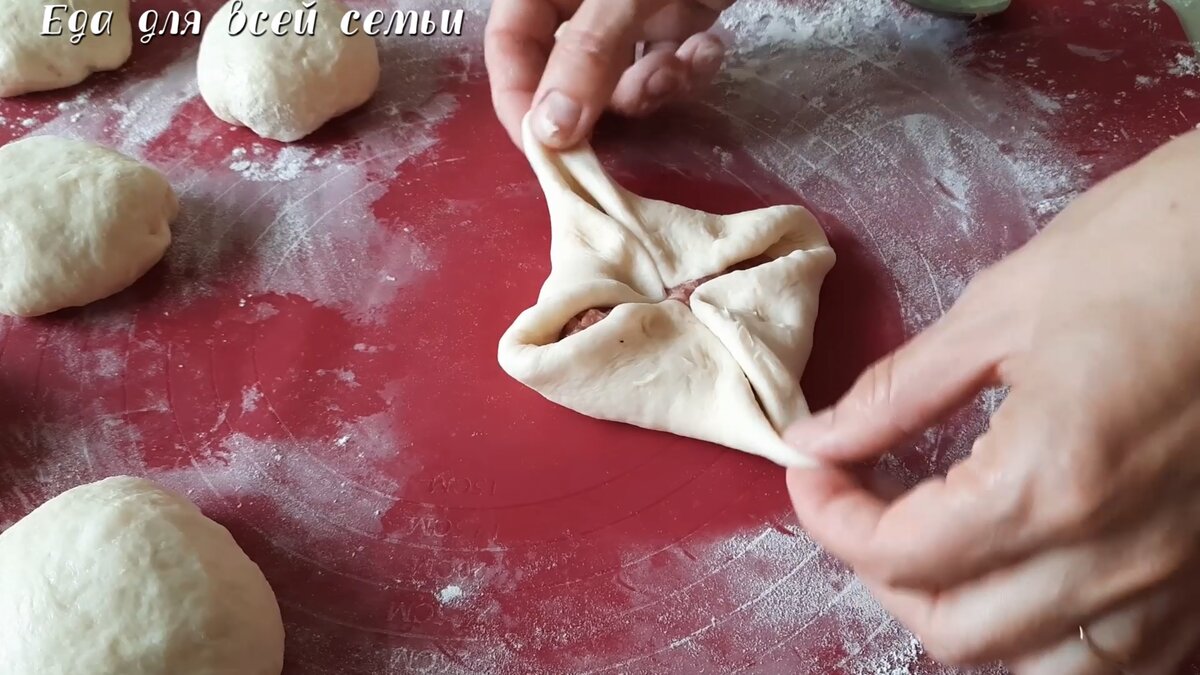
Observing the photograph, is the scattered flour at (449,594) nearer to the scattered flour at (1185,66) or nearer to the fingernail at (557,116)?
the fingernail at (557,116)

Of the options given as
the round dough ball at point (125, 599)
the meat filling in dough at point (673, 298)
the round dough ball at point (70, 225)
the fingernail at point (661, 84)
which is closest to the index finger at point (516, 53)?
the fingernail at point (661, 84)

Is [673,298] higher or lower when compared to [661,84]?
lower

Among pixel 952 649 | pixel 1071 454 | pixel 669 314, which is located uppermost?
pixel 1071 454

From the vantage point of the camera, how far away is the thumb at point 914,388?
0.86 meters

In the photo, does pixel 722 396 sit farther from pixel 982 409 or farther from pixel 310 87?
pixel 310 87

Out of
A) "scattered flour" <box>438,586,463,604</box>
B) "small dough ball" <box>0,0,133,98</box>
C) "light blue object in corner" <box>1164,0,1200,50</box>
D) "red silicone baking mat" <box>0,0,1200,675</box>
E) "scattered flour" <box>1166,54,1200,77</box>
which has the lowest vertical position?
"scattered flour" <box>438,586,463,604</box>

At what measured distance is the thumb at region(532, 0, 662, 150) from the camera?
1.51 metres

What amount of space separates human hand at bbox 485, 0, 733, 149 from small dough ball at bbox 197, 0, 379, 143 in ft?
0.90

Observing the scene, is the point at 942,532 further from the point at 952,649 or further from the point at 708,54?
the point at 708,54

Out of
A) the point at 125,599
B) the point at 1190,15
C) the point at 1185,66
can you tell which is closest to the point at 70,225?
the point at 125,599

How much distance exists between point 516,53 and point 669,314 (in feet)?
2.10

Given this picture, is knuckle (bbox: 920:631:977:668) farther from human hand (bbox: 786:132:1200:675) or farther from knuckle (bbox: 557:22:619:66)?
knuckle (bbox: 557:22:619:66)

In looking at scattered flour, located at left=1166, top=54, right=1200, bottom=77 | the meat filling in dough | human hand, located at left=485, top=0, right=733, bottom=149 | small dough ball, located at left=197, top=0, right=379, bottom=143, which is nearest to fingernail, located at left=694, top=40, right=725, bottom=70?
human hand, located at left=485, top=0, right=733, bottom=149

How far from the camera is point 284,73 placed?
1.63 meters
